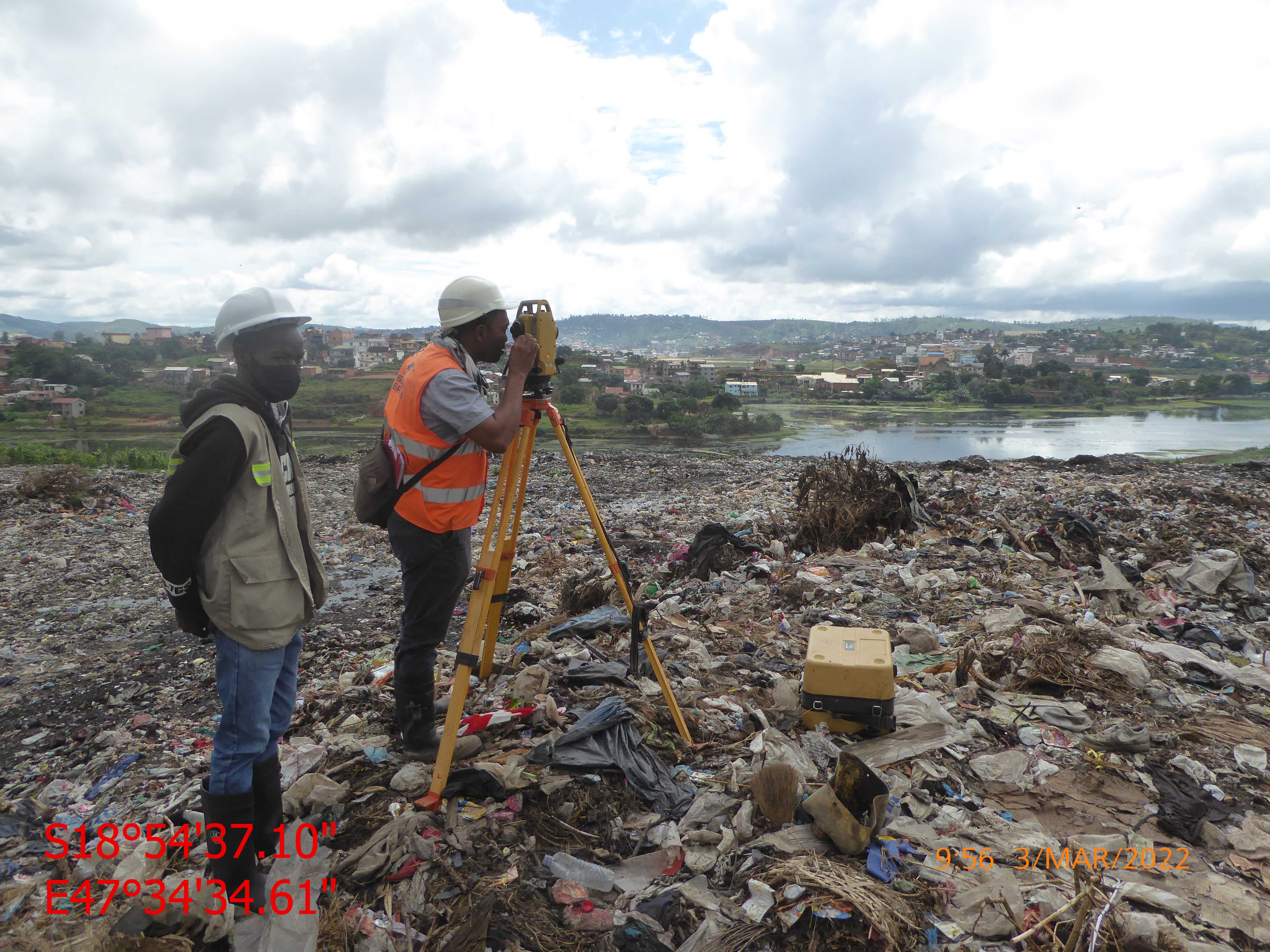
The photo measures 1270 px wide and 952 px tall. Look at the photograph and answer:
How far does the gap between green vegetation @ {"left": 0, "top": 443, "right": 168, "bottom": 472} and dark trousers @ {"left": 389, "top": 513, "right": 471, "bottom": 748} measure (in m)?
14.4

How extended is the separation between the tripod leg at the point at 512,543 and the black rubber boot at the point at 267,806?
2.64 feet

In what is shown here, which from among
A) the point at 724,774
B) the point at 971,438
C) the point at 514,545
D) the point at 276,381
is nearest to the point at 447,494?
the point at 514,545

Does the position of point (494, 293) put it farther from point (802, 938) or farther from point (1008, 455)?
point (1008, 455)

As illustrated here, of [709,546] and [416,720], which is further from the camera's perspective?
[709,546]

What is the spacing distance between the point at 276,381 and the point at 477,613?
0.97m

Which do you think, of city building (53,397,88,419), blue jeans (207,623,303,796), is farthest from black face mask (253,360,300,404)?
city building (53,397,88,419)

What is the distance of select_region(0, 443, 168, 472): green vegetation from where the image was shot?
13.8 metres

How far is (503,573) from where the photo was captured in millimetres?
2537

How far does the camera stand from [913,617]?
4297mm

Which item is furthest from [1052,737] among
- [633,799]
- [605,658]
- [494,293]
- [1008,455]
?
[1008,455]

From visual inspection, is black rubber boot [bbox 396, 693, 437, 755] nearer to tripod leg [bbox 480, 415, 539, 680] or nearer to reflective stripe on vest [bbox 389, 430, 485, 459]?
tripod leg [bbox 480, 415, 539, 680]

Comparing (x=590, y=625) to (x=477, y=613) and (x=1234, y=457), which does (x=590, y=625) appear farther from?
(x=1234, y=457)

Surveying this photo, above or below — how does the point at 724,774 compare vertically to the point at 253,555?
below

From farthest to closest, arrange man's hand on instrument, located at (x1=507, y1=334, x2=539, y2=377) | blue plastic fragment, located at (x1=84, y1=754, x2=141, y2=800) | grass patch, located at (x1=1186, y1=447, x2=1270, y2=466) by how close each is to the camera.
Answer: grass patch, located at (x1=1186, y1=447, x2=1270, y2=466) → blue plastic fragment, located at (x1=84, y1=754, x2=141, y2=800) → man's hand on instrument, located at (x1=507, y1=334, x2=539, y2=377)
